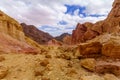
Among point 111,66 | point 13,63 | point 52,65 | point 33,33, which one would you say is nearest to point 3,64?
point 13,63

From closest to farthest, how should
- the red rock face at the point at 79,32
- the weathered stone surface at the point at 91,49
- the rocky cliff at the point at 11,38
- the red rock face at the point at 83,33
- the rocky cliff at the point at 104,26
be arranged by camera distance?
the weathered stone surface at the point at 91,49 < the rocky cliff at the point at 11,38 < the rocky cliff at the point at 104,26 < the red rock face at the point at 83,33 < the red rock face at the point at 79,32

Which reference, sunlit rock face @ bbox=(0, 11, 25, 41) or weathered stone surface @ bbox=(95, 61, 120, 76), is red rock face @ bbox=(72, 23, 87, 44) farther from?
weathered stone surface @ bbox=(95, 61, 120, 76)

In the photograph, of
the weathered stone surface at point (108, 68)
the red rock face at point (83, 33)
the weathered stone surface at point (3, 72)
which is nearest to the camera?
the weathered stone surface at point (3, 72)

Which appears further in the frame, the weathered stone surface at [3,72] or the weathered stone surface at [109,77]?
the weathered stone surface at [109,77]

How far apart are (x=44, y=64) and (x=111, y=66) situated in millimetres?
3804

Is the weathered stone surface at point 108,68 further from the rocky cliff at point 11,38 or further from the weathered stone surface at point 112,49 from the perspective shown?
the rocky cliff at point 11,38

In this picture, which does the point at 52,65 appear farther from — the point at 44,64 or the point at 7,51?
the point at 7,51

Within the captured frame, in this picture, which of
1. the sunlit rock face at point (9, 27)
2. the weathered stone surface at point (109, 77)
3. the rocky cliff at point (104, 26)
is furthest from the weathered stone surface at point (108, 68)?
the rocky cliff at point (104, 26)

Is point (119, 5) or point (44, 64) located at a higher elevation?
point (119, 5)

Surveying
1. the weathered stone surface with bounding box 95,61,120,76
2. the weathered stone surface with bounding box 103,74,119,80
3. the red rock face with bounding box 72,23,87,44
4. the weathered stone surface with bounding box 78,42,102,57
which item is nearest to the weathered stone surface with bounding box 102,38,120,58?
the weathered stone surface with bounding box 78,42,102,57

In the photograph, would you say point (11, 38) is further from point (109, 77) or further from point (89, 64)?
point (109, 77)

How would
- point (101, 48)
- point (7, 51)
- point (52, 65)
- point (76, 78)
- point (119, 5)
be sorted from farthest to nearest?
point (119, 5) < point (7, 51) < point (101, 48) < point (52, 65) < point (76, 78)

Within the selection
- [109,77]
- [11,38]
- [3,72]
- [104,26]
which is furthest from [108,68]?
[104,26]

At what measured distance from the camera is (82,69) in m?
12.0
